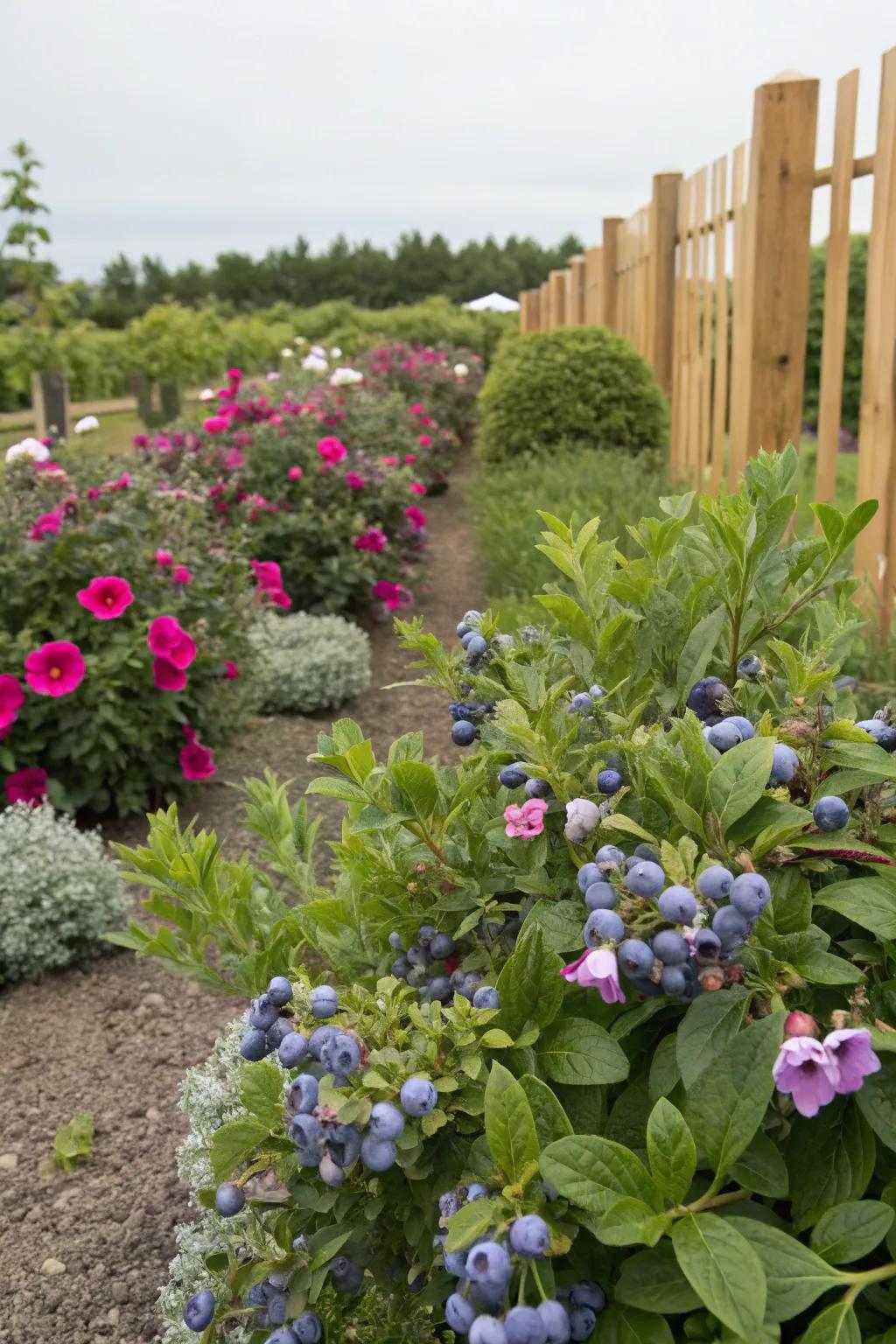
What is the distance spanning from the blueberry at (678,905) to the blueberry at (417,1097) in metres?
0.26

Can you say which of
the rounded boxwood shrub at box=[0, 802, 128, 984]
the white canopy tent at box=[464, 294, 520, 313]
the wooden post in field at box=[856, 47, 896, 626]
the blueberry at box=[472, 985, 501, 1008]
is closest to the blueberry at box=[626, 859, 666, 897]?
the blueberry at box=[472, 985, 501, 1008]

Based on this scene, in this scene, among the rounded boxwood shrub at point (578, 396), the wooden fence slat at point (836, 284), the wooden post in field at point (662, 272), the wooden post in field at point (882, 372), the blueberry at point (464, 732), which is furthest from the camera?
the rounded boxwood shrub at point (578, 396)

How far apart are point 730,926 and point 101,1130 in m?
2.08

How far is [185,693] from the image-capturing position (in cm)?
407

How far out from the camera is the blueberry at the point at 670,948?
844mm

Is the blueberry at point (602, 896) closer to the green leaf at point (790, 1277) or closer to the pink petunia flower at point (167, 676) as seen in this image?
the green leaf at point (790, 1277)

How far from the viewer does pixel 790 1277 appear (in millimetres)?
837

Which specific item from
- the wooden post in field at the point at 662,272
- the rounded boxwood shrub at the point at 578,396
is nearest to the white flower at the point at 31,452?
the rounded boxwood shrub at the point at 578,396

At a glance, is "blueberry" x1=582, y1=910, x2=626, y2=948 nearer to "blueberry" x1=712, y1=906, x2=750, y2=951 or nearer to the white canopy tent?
"blueberry" x1=712, y1=906, x2=750, y2=951

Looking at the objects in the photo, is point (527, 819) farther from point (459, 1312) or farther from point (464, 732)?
point (459, 1312)

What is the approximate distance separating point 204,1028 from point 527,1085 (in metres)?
2.12

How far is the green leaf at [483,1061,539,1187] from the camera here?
2.88 ft

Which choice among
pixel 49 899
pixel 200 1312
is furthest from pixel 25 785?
pixel 200 1312

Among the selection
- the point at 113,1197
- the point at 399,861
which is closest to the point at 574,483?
the point at 113,1197
